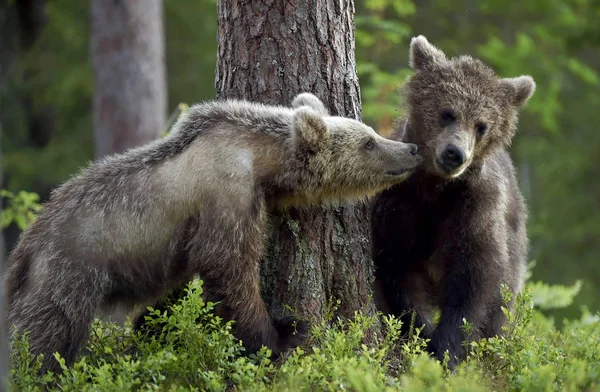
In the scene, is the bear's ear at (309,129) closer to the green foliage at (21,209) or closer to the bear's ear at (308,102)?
the bear's ear at (308,102)

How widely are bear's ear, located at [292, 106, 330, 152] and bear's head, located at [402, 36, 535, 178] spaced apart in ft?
3.44

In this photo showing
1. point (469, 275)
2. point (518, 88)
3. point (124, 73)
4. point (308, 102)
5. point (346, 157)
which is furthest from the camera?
point (124, 73)

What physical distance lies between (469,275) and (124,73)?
9331 millimetres

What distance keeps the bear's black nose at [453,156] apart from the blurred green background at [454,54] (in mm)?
11614

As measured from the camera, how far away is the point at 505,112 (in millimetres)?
7074

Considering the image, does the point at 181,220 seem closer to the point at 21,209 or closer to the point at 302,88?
the point at 302,88

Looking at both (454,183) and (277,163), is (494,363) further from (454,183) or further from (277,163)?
(277,163)

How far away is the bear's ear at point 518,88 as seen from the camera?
7094mm

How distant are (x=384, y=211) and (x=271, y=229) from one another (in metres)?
1.27

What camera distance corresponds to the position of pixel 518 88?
7.11 m

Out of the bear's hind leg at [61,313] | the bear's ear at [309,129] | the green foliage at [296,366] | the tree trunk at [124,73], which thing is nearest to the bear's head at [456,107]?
the bear's ear at [309,129]

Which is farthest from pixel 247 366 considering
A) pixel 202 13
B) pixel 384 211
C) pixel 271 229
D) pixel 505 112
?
pixel 202 13

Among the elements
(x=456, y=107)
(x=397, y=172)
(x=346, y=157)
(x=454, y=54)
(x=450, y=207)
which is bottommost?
(x=450, y=207)

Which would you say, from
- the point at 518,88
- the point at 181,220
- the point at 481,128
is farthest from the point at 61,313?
the point at 518,88
